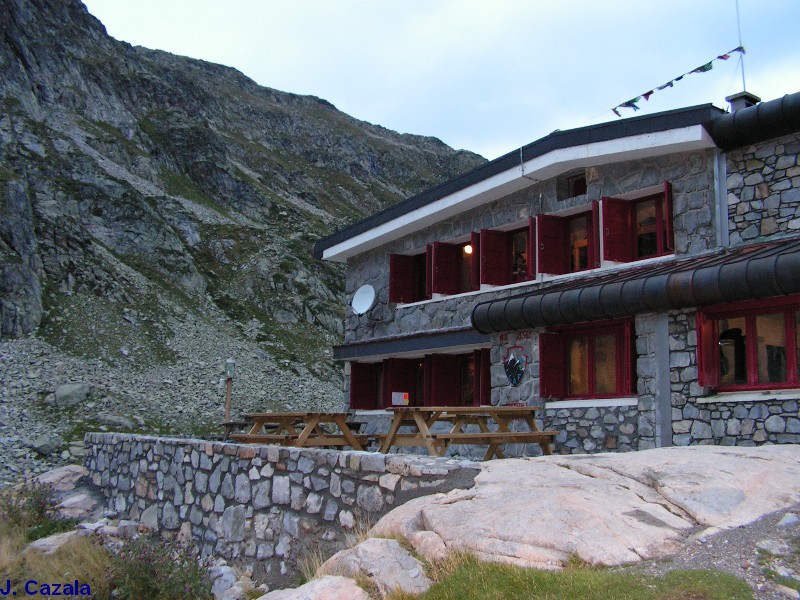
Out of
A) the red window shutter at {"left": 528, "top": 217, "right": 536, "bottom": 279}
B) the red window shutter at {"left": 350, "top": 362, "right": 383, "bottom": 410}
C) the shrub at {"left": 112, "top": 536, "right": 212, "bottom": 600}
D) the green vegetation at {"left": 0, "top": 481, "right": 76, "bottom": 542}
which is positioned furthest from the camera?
the red window shutter at {"left": 350, "top": 362, "right": 383, "bottom": 410}

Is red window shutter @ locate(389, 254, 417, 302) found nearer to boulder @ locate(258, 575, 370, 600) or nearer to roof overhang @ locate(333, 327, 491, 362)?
roof overhang @ locate(333, 327, 491, 362)

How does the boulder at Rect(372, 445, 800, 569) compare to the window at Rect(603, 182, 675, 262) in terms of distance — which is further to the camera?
the window at Rect(603, 182, 675, 262)

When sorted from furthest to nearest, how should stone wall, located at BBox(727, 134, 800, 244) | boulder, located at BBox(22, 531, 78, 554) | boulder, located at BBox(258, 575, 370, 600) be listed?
stone wall, located at BBox(727, 134, 800, 244) < boulder, located at BBox(22, 531, 78, 554) < boulder, located at BBox(258, 575, 370, 600)

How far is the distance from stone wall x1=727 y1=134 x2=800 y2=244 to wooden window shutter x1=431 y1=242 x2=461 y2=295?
20.6ft

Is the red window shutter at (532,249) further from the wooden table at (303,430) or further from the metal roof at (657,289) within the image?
the wooden table at (303,430)

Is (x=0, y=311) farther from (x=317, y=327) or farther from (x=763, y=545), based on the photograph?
(x=763, y=545)

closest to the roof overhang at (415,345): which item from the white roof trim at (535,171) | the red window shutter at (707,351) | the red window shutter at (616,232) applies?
the white roof trim at (535,171)

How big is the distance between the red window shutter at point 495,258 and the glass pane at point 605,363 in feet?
10.0

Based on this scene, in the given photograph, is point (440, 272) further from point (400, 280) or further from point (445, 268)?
point (400, 280)

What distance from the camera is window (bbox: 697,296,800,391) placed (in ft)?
33.2

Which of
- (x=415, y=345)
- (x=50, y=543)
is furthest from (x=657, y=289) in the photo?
(x=50, y=543)

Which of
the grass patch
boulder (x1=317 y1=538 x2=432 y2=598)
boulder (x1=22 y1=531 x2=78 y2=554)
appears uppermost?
the grass patch

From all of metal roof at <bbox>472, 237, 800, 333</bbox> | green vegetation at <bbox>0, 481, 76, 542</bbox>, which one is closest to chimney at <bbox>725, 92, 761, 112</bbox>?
metal roof at <bbox>472, 237, 800, 333</bbox>

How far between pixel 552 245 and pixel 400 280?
15.2 feet
